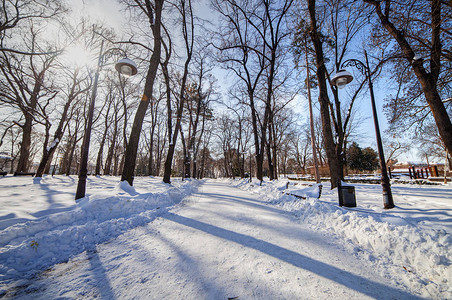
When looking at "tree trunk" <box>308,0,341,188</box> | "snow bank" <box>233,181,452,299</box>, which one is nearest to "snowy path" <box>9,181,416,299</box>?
Answer: "snow bank" <box>233,181,452,299</box>

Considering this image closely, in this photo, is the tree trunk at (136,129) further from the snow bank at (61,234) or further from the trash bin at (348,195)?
the trash bin at (348,195)

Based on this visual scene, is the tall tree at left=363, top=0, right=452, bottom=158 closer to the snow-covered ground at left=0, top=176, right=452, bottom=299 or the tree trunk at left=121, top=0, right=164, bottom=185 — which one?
the snow-covered ground at left=0, top=176, right=452, bottom=299

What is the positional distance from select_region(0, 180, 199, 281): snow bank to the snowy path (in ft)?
1.04

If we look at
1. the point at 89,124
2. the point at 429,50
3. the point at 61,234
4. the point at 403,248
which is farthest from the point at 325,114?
the point at 89,124

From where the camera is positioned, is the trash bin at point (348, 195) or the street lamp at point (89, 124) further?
the street lamp at point (89, 124)

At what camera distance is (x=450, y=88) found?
6531 millimetres

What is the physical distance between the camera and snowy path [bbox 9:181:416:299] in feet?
5.73

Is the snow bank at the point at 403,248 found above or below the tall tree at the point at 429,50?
below

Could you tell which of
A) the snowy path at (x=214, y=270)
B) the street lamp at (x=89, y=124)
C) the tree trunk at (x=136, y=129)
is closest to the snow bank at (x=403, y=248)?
the snowy path at (x=214, y=270)

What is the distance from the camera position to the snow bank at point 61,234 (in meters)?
2.22

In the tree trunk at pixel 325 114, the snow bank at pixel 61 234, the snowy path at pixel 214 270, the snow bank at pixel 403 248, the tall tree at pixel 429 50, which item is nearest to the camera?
the snowy path at pixel 214 270

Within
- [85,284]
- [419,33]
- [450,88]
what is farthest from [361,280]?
[450,88]

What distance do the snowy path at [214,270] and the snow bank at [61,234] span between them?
0.32 m

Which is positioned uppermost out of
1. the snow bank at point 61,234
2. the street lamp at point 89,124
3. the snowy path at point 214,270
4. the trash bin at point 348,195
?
the street lamp at point 89,124
